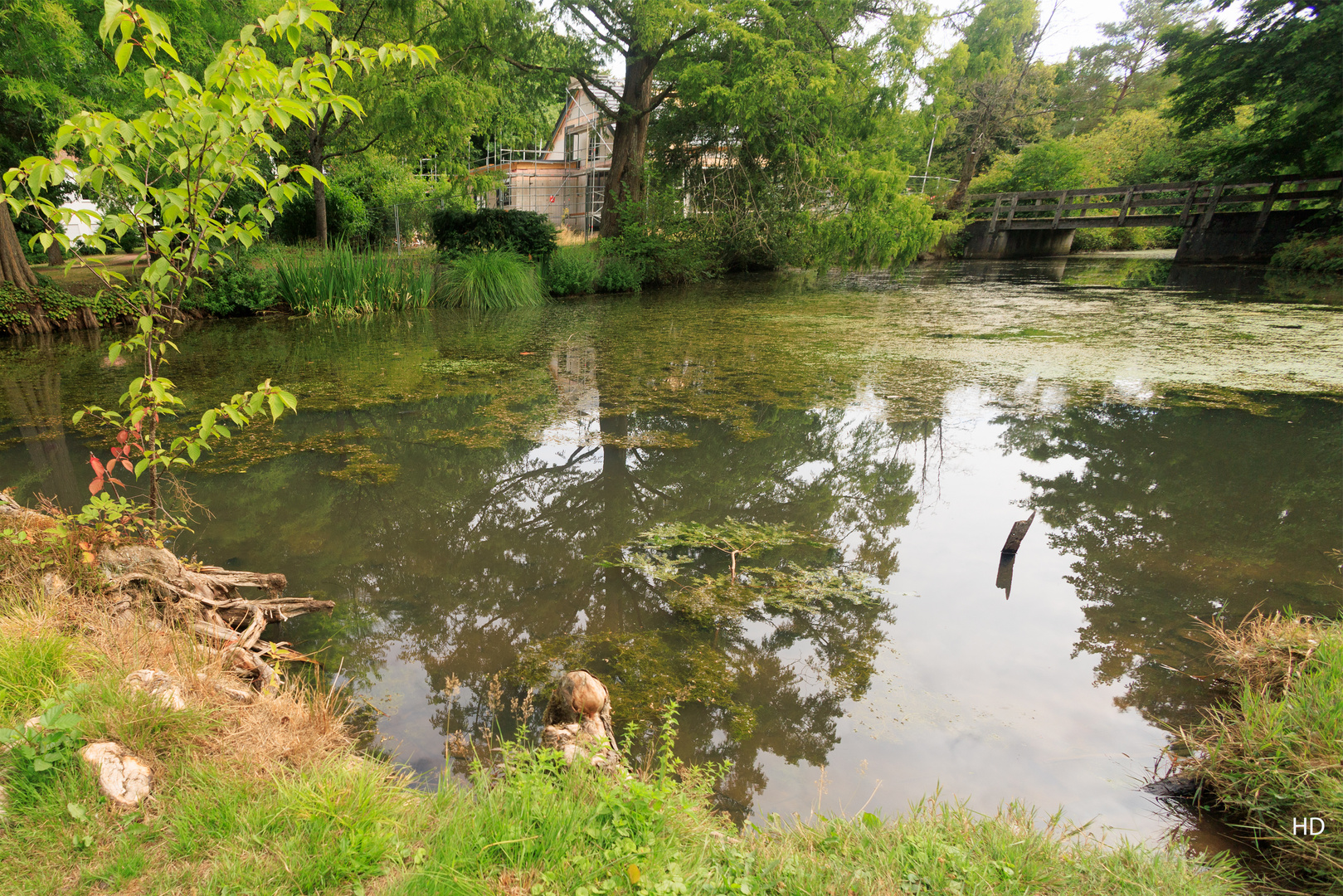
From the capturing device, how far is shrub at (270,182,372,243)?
13.5 m

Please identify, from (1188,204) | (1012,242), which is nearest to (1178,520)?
(1188,204)

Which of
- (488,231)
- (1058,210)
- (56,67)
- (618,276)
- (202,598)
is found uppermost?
(1058,210)

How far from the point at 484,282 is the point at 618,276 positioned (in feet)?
10.0

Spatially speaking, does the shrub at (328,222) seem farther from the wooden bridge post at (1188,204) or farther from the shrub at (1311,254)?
the wooden bridge post at (1188,204)

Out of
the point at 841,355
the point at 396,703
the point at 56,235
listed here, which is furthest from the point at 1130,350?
the point at 56,235

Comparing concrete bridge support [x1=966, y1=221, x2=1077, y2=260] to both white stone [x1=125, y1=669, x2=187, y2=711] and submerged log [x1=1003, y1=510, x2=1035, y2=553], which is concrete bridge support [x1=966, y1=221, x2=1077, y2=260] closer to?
submerged log [x1=1003, y1=510, x2=1035, y2=553]

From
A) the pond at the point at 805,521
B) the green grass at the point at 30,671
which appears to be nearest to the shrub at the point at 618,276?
the pond at the point at 805,521

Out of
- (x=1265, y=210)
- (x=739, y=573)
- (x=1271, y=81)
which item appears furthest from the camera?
(x=1265, y=210)

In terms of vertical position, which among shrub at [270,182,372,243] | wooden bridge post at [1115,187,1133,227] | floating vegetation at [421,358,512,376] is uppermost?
wooden bridge post at [1115,187,1133,227]

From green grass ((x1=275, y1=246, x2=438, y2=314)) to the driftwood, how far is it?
747 centimetres

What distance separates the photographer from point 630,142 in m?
13.5

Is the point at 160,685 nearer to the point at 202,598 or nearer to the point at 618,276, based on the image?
the point at 202,598

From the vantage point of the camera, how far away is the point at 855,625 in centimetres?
279

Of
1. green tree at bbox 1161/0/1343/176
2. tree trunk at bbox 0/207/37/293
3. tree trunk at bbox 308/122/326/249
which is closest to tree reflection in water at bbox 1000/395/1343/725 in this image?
tree trunk at bbox 308/122/326/249
